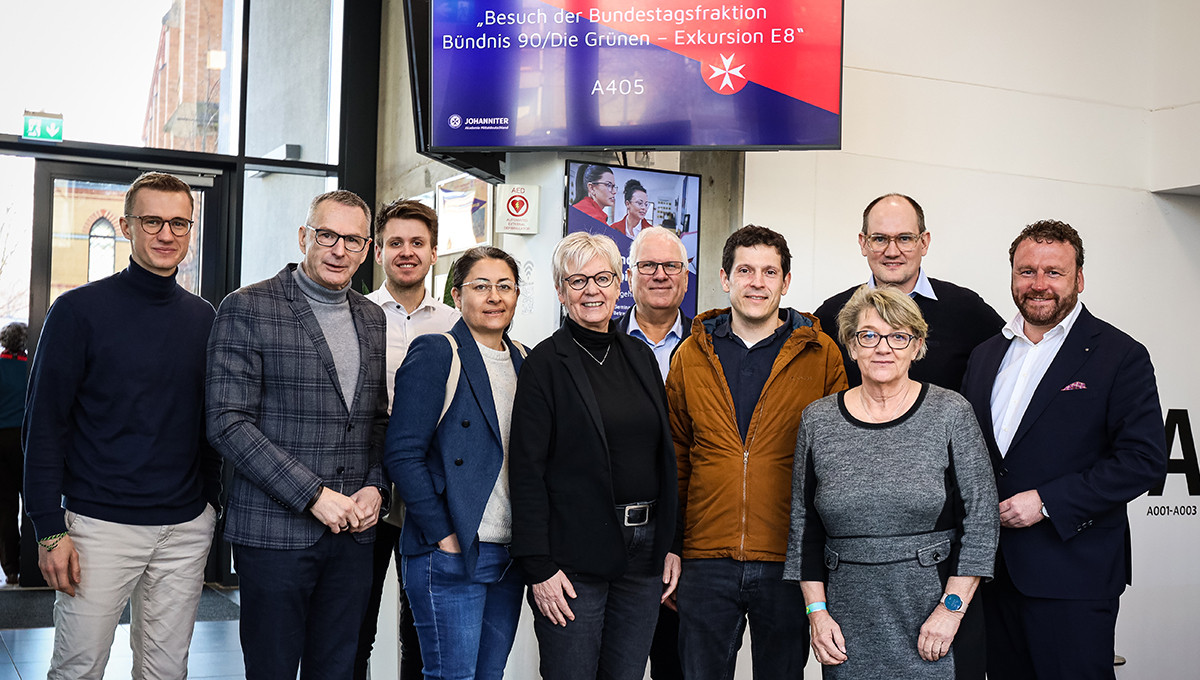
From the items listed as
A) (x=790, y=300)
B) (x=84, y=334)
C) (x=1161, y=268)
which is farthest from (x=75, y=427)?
(x=1161, y=268)

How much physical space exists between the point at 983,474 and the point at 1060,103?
325cm

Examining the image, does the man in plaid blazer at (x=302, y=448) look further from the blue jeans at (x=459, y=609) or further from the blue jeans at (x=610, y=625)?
the blue jeans at (x=610, y=625)

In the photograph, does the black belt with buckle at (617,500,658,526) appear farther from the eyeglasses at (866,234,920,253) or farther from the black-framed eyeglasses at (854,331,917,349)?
the eyeglasses at (866,234,920,253)

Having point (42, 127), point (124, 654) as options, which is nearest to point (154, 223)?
point (124, 654)

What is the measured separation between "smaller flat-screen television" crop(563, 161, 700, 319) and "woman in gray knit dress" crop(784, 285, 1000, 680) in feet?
6.64

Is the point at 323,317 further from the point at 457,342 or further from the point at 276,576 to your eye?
the point at 276,576

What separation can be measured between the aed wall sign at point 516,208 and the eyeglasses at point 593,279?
2097mm

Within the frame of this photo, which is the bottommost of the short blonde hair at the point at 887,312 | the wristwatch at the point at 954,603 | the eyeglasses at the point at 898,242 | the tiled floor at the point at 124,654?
the tiled floor at the point at 124,654

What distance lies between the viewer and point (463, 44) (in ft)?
13.9

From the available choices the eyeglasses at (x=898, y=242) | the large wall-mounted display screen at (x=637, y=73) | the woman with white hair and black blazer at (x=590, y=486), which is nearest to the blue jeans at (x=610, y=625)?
the woman with white hair and black blazer at (x=590, y=486)

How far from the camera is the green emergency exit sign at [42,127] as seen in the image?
6191mm

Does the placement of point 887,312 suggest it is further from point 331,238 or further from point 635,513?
point 331,238

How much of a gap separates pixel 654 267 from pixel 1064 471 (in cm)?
133

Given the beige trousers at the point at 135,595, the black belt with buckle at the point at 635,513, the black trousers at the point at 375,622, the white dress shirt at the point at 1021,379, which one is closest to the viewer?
the black belt with buckle at the point at 635,513
